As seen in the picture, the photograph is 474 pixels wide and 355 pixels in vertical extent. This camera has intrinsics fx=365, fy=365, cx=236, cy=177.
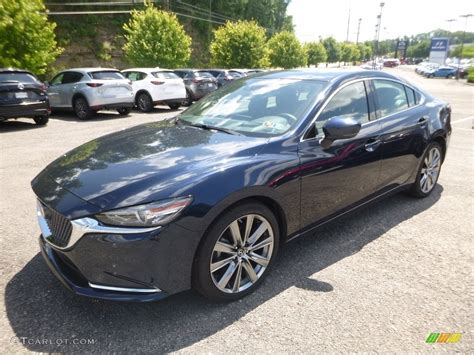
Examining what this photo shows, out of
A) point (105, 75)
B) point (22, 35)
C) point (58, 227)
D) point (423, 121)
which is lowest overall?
point (58, 227)

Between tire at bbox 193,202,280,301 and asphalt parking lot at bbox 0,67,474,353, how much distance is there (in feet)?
0.45

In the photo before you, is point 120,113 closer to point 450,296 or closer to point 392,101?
point 392,101

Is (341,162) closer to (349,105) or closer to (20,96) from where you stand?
(349,105)

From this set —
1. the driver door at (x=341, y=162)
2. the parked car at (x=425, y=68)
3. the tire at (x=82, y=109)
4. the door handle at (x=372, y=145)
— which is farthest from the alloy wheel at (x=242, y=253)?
the parked car at (x=425, y=68)

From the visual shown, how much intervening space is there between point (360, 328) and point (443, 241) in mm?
1750

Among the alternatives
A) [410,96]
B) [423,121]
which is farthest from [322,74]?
[423,121]

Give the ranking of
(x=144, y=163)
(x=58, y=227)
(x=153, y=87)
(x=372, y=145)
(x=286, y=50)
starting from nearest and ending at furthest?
(x=58, y=227) < (x=144, y=163) < (x=372, y=145) < (x=153, y=87) < (x=286, y=50)

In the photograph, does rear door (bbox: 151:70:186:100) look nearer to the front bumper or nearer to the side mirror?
the front bumper

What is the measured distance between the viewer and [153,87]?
13633 millimetres

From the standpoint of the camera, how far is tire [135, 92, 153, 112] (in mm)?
13734

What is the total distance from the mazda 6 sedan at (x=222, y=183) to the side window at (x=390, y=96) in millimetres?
24

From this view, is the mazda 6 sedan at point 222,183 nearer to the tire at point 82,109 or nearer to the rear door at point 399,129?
the rear door at point 399,129

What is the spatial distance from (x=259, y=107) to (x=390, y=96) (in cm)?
161

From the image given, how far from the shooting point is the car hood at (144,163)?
2254 millimetres
